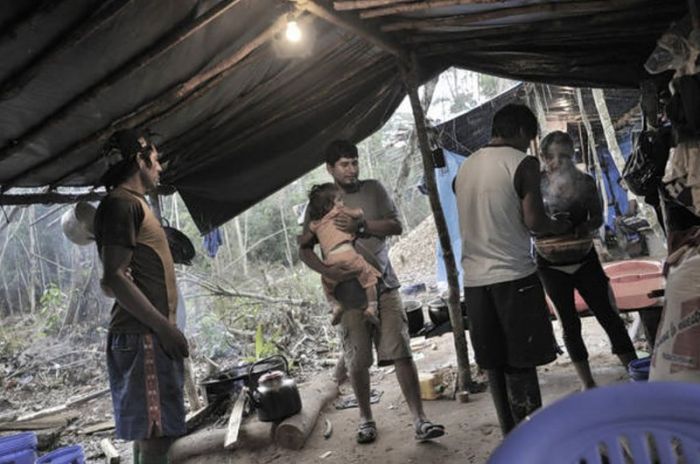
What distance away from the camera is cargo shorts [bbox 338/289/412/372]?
3.39m

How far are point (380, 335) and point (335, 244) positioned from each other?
70 cm

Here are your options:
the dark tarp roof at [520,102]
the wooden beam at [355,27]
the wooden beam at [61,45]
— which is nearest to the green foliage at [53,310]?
the dark tarp roof at [520,102]

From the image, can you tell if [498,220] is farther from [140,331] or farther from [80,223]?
[80,223]

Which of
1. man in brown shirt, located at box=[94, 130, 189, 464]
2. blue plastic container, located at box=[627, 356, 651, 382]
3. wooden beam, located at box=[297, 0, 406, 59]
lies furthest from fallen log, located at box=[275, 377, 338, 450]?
wooden beam, located at box=[297, 0, 406, 59]

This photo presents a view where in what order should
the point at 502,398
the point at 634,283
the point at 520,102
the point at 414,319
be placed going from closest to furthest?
the point at 502,398, the point at 634,283, the point at 414,319, the point at 520,102

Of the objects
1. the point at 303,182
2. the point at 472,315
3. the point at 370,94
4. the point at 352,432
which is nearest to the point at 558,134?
the point at 472,315

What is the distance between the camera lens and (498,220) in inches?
102

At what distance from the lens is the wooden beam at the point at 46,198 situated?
4.20 metres

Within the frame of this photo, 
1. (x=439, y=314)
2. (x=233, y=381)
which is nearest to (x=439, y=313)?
(x=439, y=314)

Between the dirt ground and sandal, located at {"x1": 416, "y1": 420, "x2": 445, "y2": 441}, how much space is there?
0.08m

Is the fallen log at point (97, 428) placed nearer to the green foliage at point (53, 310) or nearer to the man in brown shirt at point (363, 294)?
the man in brown shirt at point (363, 294)

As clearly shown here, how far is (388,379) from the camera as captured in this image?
5566 millimetres

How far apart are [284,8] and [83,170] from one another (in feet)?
8.04

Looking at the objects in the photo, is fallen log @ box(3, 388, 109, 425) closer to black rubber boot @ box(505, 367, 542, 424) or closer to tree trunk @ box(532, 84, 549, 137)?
black rubber boot @ box(505, 367, 542, 424)
